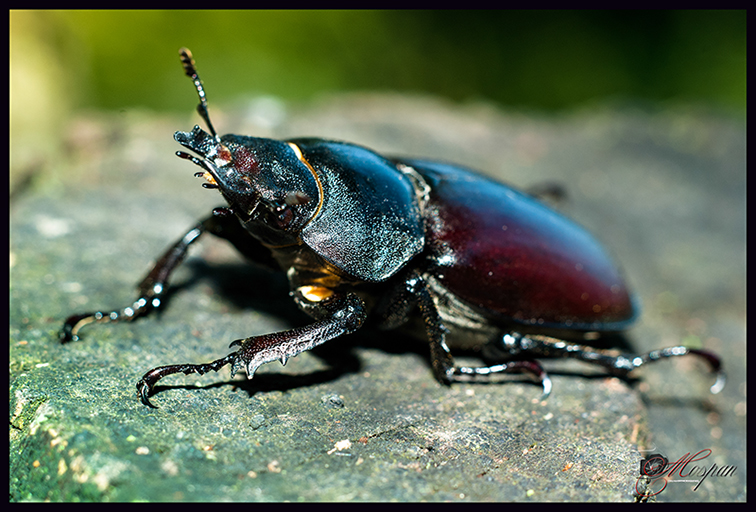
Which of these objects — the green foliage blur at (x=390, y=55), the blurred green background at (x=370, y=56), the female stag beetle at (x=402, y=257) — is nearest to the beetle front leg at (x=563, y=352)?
the female stag beetle at (x=402, y=257)

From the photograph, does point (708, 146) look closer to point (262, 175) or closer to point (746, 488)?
point (746, 488)

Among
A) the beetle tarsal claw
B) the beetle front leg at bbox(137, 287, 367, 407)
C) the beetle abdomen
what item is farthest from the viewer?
the beetle tarsal claw

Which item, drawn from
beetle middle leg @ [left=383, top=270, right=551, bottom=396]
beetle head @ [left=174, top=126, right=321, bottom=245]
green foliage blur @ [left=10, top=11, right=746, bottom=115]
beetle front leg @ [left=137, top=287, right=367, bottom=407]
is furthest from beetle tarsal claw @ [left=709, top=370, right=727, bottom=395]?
green foliage blur @ [left=10, top=11, right=746, bottom=115]

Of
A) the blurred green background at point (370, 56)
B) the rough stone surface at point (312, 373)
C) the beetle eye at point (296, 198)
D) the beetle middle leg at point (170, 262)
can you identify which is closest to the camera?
the rough stone surface at point (312, 373)

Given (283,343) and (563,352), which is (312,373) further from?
(563,352)

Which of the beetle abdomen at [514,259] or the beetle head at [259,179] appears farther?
the beetle abdomen at [514,259]

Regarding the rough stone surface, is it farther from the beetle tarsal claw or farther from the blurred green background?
the blurred green background

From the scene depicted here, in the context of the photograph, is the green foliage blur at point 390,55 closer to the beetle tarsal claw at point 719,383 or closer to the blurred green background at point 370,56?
the blurred green background at point 370,56
